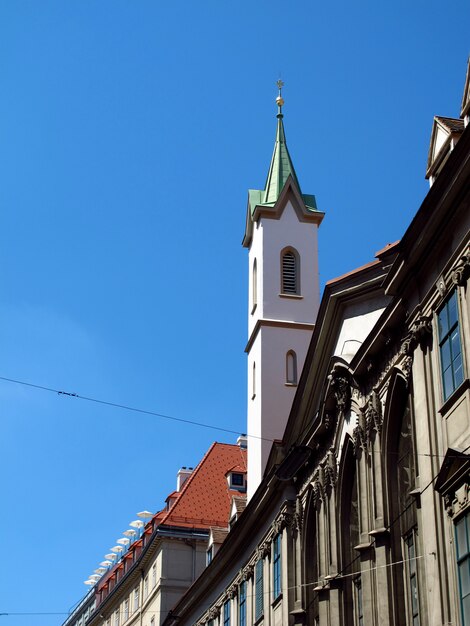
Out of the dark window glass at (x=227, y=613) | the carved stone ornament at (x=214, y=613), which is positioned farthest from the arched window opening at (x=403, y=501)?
the carved stone ornament at (x=214, y=613)

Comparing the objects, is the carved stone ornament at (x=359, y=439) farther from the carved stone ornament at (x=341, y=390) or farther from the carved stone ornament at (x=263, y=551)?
the carved stone ornament at (x=263, y=551)

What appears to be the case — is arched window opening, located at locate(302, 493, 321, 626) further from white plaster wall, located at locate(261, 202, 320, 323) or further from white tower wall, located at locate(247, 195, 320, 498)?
white plaster wall, located at locate(261, 202, 320, 323)

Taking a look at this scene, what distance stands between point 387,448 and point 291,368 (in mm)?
22619

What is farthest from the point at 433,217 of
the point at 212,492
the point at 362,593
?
the point at 212,492

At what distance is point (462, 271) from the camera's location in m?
23.5

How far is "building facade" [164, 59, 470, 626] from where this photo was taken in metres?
23.3

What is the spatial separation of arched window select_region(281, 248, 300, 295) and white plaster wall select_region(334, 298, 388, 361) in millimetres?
18789

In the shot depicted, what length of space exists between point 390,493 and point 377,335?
405 centimetres

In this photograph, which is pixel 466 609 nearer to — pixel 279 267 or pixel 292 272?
pixel 279 267

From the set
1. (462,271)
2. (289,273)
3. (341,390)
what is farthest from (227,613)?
(462,271)

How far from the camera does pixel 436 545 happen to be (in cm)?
2350

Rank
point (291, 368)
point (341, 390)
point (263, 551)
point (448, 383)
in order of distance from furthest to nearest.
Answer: point (291, 368), point (263, 551), point (341, 390), point (448, 383)

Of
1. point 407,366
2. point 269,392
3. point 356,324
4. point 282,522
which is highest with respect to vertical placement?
point 269,392

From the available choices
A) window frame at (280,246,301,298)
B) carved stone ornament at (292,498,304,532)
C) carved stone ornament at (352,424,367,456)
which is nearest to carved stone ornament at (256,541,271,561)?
carved stone ornament at (292,498,304,532)
